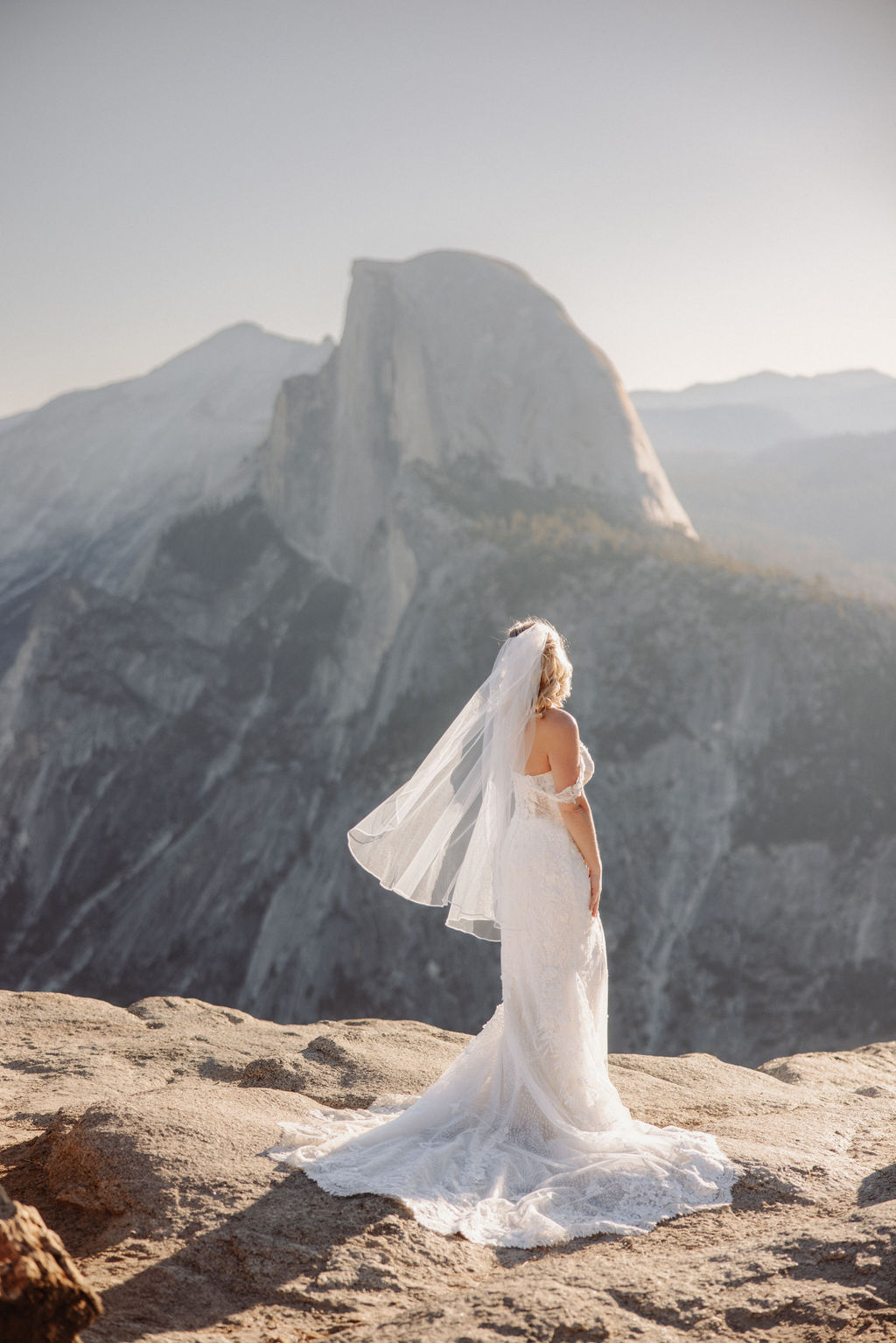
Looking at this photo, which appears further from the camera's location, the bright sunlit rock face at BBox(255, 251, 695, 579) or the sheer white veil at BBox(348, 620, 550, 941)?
the bright sunlit rock face at BBox(255, 251, 695, 579)

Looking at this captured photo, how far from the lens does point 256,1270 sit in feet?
9.70

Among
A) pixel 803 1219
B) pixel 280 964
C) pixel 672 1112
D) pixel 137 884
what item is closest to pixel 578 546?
pixel 280 964

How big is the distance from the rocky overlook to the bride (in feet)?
0.75

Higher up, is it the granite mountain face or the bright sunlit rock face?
the bright sunlit rock face

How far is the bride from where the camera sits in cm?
→ 357

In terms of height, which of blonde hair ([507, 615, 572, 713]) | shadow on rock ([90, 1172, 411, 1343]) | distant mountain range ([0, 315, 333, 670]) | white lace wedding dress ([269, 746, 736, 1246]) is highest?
distant mountain range ([0, 315, 333, 670])

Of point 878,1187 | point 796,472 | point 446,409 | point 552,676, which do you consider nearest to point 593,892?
point 552,676

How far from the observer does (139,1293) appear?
278cm

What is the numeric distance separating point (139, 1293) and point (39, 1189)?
43.3 inches

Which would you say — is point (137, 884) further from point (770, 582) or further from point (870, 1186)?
point (870, 1186)

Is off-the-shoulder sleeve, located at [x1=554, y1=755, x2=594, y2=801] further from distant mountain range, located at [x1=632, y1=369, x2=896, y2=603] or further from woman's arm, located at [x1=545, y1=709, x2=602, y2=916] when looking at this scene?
distant mountain range, located at [x1=632, y1=369, x2=896, y2=603]

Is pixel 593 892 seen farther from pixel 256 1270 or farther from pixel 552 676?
pixel 256 1270

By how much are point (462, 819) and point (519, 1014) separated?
37.4 inches

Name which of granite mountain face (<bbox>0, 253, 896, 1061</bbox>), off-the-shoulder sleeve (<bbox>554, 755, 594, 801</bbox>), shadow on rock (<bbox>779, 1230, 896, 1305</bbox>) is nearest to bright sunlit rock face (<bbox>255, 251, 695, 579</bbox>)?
granite mountain face (<bbox>0, 253, 896, 1061</bbox>)
